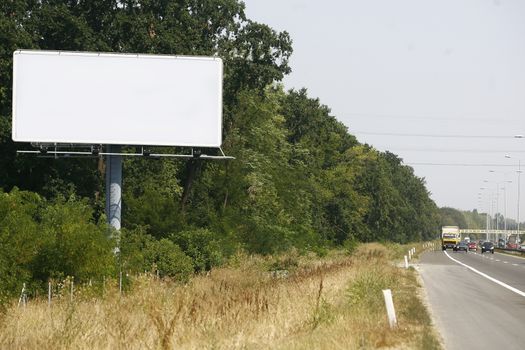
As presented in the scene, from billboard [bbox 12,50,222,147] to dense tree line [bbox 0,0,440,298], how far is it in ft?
11.1

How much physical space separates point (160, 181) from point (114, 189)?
13194 mm

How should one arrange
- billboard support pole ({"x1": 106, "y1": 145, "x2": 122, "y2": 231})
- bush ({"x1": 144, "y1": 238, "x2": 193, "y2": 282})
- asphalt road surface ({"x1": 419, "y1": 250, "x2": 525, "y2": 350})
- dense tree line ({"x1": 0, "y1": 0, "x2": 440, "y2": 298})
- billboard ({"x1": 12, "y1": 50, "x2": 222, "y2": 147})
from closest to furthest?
asphalt road surface ({"x1": 419, "y1": 250, "x2": 525, "y2": 350})
dense tree line ({"x1": 0, "y1": 0, "x2": 440, "y2": 298})
billboard ({"x1": 12, "y1": 50, "x2": 222, "y2": 147})
bush ({"x1": 144, "y1": 238, "x2": 193, "y2": 282})
billboard support pole ({"x1": 106, "y1": 145, "x2": 122, "y2": 231})

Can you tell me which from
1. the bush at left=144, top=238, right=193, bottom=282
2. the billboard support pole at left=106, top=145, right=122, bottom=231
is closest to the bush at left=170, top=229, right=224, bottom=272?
the bush at left=144, top=238, right=193, bottom=282

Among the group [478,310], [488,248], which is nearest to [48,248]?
[478,310]

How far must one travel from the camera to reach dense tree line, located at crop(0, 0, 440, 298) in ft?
81.3

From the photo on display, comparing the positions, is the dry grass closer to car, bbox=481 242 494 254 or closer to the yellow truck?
car, bbox=481 242 494 254

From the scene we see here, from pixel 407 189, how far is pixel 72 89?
452 feet

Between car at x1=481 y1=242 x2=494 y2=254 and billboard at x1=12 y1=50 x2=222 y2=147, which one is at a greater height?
billboard at x1=12 y1=50 x2=222 y2=147

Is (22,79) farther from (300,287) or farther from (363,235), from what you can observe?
(363,235)

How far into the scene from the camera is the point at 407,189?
167m

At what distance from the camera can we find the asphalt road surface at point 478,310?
14.9 m

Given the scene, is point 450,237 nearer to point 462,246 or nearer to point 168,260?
point 462,246

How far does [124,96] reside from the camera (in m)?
33.8

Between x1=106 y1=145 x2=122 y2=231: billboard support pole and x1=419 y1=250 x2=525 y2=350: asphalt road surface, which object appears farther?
x1=106 y1=145 x2=122 y2=231: billboard support pole
